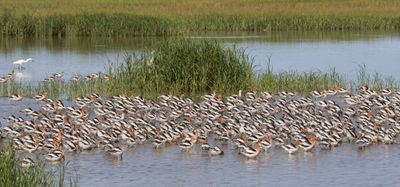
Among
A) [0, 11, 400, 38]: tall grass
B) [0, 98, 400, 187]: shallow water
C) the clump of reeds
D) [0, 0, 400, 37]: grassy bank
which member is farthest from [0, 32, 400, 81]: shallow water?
[0, 98, 400, 187]: shallow water

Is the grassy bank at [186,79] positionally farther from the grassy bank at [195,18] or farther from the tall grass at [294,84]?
the grassy bank at [195,18]

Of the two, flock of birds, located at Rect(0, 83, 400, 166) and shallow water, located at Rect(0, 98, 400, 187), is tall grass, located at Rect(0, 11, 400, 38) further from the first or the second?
shallow water, located at Rect(0, 98, 400, 187)

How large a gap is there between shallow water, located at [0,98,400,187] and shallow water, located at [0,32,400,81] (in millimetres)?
12222

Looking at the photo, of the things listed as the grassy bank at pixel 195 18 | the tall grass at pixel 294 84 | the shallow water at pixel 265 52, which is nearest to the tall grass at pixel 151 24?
the grassy bank at pixel 195 18

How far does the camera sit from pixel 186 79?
25844 mm

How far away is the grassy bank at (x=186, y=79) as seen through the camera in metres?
25.8

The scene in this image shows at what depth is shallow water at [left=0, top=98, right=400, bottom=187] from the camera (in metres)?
16.5

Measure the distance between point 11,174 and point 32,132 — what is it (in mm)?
6880

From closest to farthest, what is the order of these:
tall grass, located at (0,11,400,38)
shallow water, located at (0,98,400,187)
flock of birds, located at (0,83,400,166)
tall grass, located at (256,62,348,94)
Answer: shallow water, located at (0,98,400,187) < flock of birds, located at (0,83,400,166) < tall grass, located at (256,62,348,94) < tall grass, located at (0,11,400,38)

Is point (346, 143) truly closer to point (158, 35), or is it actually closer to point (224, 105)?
point (224, 105)

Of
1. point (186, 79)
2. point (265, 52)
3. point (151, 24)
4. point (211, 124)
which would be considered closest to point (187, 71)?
point (186, 79)

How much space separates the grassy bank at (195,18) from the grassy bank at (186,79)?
19.2 metres

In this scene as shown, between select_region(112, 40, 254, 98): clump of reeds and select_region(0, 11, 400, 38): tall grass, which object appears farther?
select_region(0, 11, 400, 38): tall grass

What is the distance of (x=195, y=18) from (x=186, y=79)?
2586 cm
